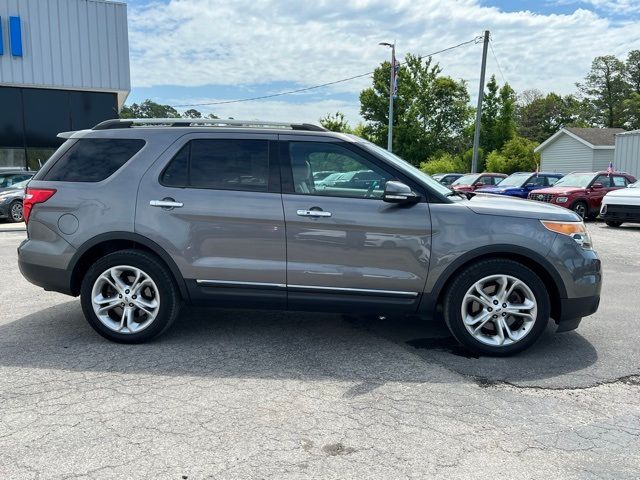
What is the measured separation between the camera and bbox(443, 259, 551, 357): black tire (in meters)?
4.22

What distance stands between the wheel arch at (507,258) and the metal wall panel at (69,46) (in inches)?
747

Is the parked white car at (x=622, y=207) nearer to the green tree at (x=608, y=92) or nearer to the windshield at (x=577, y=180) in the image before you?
the windshield at (x=577, y=180)

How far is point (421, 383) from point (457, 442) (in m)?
0.79

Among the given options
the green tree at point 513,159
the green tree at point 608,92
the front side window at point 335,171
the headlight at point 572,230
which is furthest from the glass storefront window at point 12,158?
the green tree at point 608,92

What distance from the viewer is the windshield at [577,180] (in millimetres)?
16891

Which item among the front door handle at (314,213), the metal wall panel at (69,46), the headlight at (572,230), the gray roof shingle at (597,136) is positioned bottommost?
the headlight at (572,230)

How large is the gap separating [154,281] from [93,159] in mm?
1242

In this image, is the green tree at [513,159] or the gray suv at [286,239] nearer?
the gray suv at [286,239]

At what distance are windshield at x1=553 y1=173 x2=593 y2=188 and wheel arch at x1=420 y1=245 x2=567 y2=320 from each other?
46.4ft

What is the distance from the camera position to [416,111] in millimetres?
50906

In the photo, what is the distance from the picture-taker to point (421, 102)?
5250 centimetres

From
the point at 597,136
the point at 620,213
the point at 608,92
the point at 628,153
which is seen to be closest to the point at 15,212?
the point at 620,213

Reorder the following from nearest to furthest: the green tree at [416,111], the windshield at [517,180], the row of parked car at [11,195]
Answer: the row of parked car at [11,195] < the windshield at [517,180] < the green tree at [416,111]

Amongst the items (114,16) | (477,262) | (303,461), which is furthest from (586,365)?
(114,16)
